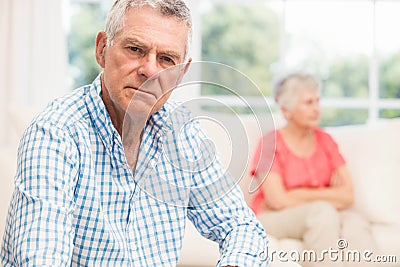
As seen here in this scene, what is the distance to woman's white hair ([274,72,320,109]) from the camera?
280 cm

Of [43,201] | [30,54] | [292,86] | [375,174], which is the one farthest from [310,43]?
[43,201]

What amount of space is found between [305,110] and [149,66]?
1.65m

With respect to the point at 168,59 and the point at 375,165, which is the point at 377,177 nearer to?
the point at 375,165

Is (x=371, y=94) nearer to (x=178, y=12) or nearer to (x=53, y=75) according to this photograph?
(x=53, y=75)

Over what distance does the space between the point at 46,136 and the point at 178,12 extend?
34 cm

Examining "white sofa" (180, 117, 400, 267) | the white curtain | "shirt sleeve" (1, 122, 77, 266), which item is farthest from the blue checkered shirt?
the white curtain

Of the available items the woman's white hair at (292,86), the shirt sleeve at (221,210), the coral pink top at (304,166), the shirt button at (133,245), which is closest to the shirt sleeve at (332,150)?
the coral pink top at (304,166)

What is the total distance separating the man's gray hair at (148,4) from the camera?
4.03 ft

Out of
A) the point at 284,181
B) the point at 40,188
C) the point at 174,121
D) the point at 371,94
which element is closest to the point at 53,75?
the point at 284,181

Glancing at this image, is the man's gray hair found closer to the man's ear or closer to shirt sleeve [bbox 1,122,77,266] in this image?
the man's ear

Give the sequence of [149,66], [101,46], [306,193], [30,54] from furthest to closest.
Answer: [30,54], [306,193], [101,46], [149,66]

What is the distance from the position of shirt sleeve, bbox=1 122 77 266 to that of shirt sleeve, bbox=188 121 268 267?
315 mm

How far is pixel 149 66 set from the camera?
3.99 ft

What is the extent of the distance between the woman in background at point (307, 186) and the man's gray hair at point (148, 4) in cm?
103
